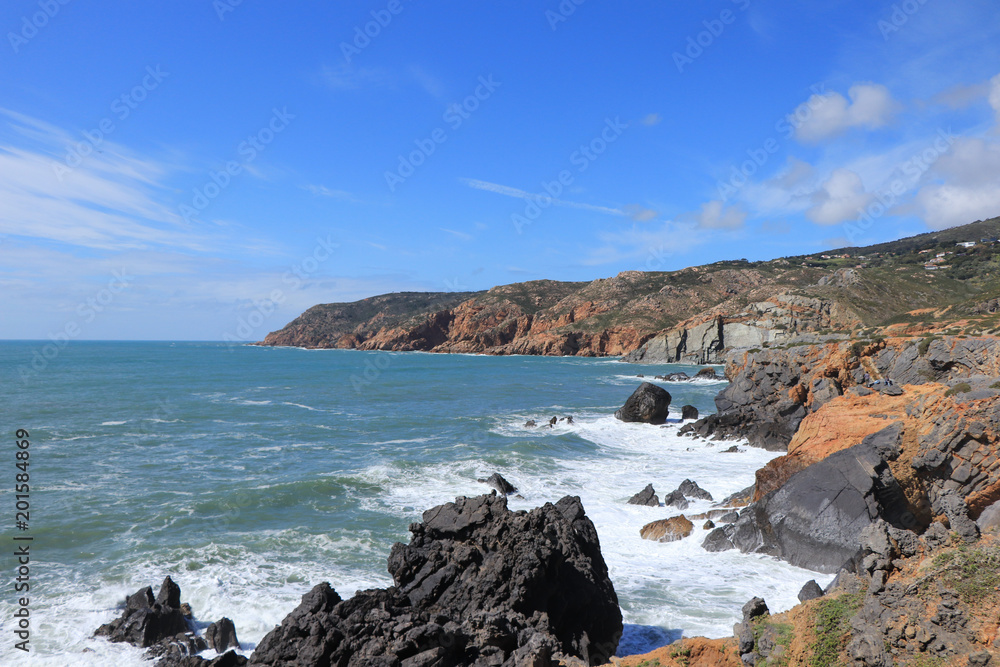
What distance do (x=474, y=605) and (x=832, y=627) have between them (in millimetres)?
5692

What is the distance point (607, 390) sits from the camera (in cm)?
5891

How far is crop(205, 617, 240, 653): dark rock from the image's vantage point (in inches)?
444

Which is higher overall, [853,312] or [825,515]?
[853,312]

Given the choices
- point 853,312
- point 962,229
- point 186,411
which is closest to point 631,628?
point 186,411

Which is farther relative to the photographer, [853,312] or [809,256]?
[809,256]

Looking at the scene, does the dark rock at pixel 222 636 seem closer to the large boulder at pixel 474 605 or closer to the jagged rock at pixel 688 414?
the large boulder at pixel 474 605

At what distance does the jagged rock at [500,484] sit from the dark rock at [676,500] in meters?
6.12

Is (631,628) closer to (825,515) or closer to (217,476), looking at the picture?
(825,515)

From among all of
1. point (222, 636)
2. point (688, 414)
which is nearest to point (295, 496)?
point (222, 636)

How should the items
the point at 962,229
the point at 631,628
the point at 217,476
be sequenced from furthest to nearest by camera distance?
the point at 962,229
the point at 217,476
the point at 631,628

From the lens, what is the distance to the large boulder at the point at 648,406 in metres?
37.8

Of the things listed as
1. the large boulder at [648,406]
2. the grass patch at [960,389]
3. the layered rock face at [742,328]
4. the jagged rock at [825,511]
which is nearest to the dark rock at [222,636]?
the jagged rock at [825,511]

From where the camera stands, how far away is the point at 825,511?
1441 cm

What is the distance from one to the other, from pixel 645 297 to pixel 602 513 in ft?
406
